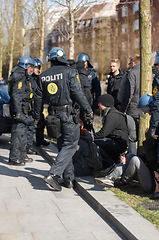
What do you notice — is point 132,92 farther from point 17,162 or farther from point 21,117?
point 17,162

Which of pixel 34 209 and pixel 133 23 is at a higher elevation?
pixel 133 23

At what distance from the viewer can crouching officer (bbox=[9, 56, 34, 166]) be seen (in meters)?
7.39

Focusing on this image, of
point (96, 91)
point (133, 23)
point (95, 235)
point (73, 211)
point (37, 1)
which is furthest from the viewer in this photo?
point (133, 23)

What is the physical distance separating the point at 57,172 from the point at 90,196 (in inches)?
24.0

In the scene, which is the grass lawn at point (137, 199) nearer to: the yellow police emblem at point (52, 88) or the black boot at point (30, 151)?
the yellow police emblem at point (52, 88)

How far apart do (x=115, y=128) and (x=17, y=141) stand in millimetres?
2203

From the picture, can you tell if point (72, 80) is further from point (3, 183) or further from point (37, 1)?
point (37, 1)

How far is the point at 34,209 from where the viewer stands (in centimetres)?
496

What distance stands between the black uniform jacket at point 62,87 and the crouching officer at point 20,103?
1.66 meters

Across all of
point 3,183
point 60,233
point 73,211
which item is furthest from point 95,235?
point 3,183

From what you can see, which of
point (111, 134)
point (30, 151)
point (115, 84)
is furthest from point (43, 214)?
point (115, 84)

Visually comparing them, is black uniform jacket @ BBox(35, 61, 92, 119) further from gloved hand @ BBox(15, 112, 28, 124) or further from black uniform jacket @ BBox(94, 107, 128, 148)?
gloved hand @ BBox(15, 112, 28, 124)

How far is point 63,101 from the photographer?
18.9 feet

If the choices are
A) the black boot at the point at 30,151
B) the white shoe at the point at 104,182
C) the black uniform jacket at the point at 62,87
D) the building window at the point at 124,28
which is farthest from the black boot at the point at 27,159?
the building window at the point at 124,28
